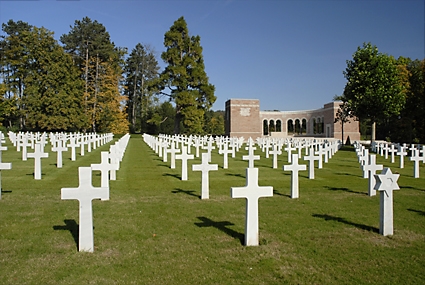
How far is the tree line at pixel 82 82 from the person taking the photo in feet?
140

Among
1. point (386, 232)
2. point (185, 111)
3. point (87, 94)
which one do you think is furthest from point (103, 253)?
point (87, 94)

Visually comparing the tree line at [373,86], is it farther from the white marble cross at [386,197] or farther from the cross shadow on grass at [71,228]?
the cross shadow on grass at [71,228]

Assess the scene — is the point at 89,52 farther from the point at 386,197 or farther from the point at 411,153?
the point at 386,197

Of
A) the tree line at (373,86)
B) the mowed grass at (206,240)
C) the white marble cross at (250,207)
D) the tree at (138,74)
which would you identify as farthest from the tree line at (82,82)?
the white marble cross at (250,207)

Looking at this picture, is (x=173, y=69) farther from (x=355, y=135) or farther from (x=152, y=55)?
(x=355, y=135)

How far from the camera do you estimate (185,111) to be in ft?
155

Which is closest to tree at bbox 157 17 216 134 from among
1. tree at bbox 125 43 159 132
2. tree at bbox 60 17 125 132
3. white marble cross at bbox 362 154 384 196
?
tree at bbox 60 17 125 132

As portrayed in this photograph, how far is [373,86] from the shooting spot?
30.0 meters

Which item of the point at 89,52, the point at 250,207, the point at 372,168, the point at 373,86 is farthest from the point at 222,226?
the point at 89,52

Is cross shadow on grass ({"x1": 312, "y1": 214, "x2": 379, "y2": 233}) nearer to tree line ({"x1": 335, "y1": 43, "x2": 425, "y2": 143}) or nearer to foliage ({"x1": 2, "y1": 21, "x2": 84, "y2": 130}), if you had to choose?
tree line ({"x1": 335, "y1": 43, "x2": 425, "y2": 143})

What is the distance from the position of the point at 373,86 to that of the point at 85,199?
2909cm

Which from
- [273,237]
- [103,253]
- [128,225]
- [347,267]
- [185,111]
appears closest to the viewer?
[347,267]

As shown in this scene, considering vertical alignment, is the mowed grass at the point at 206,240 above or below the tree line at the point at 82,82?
below

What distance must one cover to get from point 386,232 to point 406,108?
110 feet
